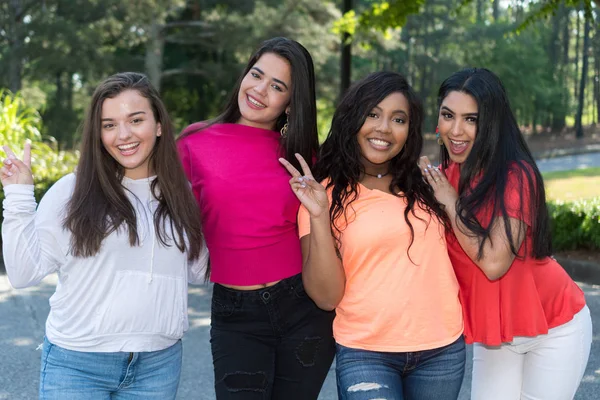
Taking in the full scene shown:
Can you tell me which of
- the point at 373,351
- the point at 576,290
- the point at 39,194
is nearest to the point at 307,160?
the point at 373,351

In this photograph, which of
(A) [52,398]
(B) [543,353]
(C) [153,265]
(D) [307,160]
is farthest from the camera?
(D) [307,160]

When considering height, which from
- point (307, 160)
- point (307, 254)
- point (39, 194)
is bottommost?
point (39, 194)

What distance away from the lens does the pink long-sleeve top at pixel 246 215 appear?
3.07m

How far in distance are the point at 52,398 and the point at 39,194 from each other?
764 cm

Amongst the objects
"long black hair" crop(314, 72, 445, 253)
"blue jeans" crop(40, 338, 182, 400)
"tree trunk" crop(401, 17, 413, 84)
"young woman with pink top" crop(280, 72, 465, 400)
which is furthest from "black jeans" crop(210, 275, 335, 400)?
"tree trunk" crop(401, 17, 413, 84)

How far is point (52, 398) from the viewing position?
2508mm

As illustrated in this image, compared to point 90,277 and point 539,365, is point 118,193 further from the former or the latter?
point 539,365

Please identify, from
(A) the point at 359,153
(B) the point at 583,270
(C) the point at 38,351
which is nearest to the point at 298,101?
(A) the point at 359,153

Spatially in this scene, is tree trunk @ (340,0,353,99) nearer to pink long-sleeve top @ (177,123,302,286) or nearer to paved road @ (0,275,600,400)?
paved road @ (0,275,600,400)

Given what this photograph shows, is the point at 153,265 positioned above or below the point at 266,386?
above

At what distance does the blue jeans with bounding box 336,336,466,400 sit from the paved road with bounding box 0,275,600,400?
223cm

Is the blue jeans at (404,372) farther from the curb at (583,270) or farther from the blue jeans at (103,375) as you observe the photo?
the curb at (583,270)

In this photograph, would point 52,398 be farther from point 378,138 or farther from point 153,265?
point 378,138

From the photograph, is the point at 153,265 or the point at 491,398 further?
the point at 491,398
